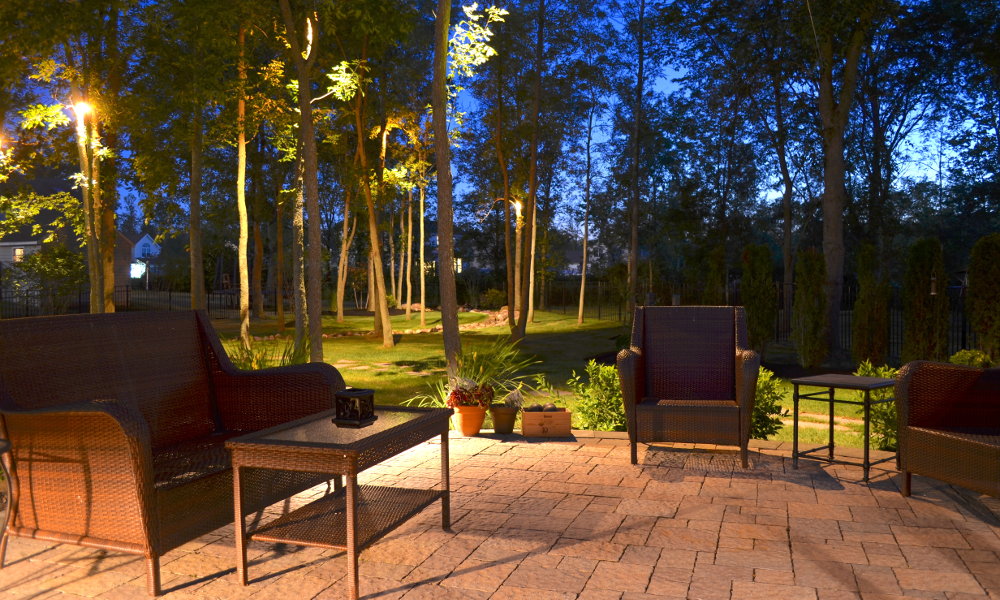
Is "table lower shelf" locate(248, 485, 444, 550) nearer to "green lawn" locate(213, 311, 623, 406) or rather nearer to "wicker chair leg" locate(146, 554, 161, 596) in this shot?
"wicker chair leg" locate(146, 554, 161, 596)

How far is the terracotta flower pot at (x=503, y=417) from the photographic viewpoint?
513cm

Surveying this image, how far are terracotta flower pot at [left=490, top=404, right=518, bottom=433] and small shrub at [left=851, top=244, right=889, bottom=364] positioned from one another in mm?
7905

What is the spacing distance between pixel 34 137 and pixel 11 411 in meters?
17.3

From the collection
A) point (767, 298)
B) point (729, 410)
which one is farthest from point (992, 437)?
point (767, 298)

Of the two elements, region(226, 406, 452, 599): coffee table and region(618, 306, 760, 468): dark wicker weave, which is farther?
region(618, 306, 760, 468): dark wicker weave

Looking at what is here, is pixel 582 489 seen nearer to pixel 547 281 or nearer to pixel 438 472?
pixel 438 472

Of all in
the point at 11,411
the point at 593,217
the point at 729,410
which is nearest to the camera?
the point at 11,411

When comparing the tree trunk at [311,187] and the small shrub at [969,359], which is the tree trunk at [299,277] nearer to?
the tree trunk at [311,187]

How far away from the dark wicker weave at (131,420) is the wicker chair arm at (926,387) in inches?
103

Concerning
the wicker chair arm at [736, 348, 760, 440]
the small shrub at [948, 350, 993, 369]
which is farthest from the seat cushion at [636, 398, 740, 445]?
the small shrub at [948, 350, 993, 369]

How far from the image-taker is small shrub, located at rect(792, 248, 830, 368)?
11398mm

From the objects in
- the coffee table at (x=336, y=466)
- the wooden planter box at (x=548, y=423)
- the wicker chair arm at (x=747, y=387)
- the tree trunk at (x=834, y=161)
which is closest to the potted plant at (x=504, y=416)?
the wooden planter box at (x=548, y=423)

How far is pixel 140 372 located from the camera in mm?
3035

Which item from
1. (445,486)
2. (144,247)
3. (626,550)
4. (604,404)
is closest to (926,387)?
(626,550)
